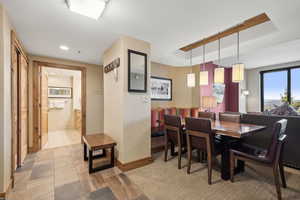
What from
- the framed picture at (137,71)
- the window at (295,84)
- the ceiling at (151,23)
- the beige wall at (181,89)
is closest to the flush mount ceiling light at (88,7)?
the ceiling at (151,23)

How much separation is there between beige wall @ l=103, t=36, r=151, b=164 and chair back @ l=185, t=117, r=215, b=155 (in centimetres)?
84

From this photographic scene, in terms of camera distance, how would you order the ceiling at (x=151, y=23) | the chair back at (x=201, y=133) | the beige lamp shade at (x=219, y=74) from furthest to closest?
the beige lamp shade at (x=219, y=74)
the chair back at (x=201, y=133)
the ceiling at (x=151, y=23)

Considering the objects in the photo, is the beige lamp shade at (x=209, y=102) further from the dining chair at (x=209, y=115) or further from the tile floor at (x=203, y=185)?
the tile floor at (x=203, y=185)

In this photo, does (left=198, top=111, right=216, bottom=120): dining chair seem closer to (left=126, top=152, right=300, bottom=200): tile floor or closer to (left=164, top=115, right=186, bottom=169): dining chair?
(left=164, top=115, right=186, bottom=169): dining chair

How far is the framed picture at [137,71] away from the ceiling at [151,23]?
1.11 feet

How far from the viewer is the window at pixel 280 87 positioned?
500 cm

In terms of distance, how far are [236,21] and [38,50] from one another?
3796mm

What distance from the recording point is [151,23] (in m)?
1.98

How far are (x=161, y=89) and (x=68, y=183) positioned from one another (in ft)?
10.3

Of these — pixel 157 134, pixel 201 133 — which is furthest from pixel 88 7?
pixel 157 134

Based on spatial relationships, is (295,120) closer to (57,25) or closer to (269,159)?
(269,159)

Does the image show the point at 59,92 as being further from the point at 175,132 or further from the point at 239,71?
the point at 239,71

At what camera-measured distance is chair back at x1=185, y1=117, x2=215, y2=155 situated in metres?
1.86

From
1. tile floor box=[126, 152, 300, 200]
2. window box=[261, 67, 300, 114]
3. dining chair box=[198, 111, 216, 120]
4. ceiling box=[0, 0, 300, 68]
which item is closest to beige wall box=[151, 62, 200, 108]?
dining chair box=[198, 111, 216, 120]
